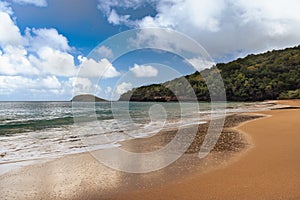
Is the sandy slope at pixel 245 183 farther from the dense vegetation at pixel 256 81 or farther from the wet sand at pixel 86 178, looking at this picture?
the dense vegetation at pixel 256 81

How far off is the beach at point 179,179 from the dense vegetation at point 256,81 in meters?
50.2

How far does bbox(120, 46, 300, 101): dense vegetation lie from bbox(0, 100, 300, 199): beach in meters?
50.2

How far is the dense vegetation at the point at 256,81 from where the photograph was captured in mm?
62594

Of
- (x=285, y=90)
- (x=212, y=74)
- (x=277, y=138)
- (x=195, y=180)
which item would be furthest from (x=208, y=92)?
(x=195, y=180)

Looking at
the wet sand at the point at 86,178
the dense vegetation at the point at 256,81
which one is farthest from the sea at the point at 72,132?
the dense vegetation at the point at 256,81

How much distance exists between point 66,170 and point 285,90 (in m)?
67.6

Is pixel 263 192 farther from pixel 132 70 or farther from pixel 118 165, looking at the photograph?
pixel 132 70

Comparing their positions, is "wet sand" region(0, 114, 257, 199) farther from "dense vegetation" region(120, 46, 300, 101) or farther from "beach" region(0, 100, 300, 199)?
"dense vegetation" region(120, 46, 300, 101)

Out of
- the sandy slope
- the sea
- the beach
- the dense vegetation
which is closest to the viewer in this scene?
the sandy slope

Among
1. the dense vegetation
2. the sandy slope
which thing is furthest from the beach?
the dense vegetation

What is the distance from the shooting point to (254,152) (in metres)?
6.89

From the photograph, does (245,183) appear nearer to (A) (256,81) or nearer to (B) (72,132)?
(B) (72,132)

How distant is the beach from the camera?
13.9ft

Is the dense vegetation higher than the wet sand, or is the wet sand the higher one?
the dense vegetation
